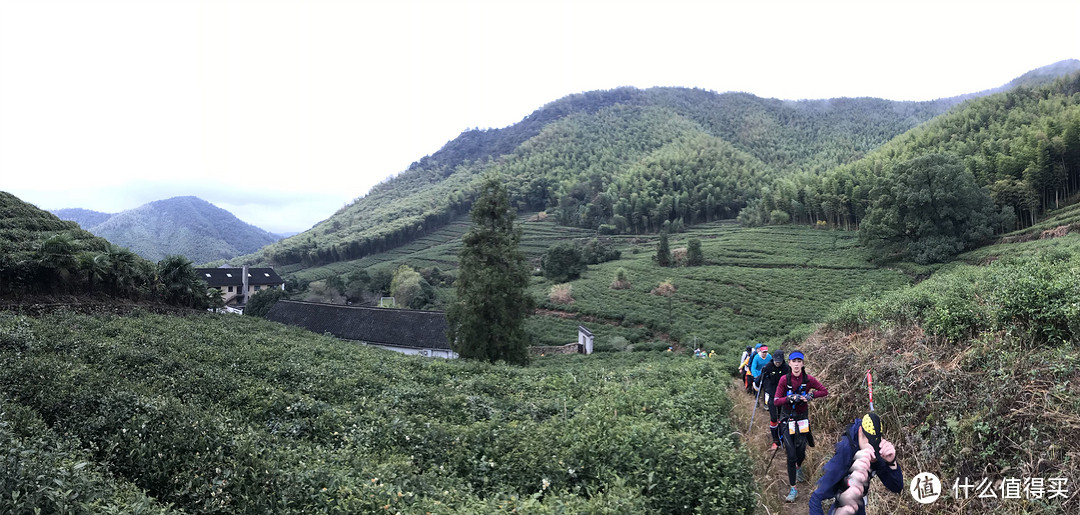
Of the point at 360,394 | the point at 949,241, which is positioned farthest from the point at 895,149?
the point at 360,394

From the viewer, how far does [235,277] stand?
6084cm

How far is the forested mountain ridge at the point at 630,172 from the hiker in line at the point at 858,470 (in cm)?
7620

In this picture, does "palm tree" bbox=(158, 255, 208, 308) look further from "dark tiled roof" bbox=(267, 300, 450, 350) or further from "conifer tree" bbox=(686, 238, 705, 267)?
"conifer tree" bbox=(686, 238, 705, 267)

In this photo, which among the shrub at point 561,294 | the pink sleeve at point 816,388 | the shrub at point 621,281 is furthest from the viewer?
the shrub at point 621,281

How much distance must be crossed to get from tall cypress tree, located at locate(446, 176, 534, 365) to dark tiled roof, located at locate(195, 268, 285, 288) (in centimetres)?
5246

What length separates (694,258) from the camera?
5166cm

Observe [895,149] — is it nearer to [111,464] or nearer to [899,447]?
[899,447]

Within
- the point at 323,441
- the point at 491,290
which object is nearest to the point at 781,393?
the point at 323,441

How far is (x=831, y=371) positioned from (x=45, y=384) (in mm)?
11641

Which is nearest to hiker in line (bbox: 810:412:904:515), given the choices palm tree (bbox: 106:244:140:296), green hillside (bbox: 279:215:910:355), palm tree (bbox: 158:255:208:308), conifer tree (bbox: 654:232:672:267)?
green hillside (bbox: 279:215:910:355)

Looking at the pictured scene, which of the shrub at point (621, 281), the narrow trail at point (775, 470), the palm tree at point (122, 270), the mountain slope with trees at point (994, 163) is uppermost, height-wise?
the mountain slope with trees at point (994, 163)

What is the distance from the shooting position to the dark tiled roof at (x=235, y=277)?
57916mm

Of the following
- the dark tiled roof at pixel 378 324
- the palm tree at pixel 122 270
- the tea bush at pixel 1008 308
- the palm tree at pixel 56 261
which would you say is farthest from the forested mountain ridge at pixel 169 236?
the tea bush at pixel 1008 308

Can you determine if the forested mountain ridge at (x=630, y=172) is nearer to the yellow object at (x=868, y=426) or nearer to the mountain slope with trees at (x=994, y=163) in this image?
the mountain slope with trees at (x=994, y=163)
